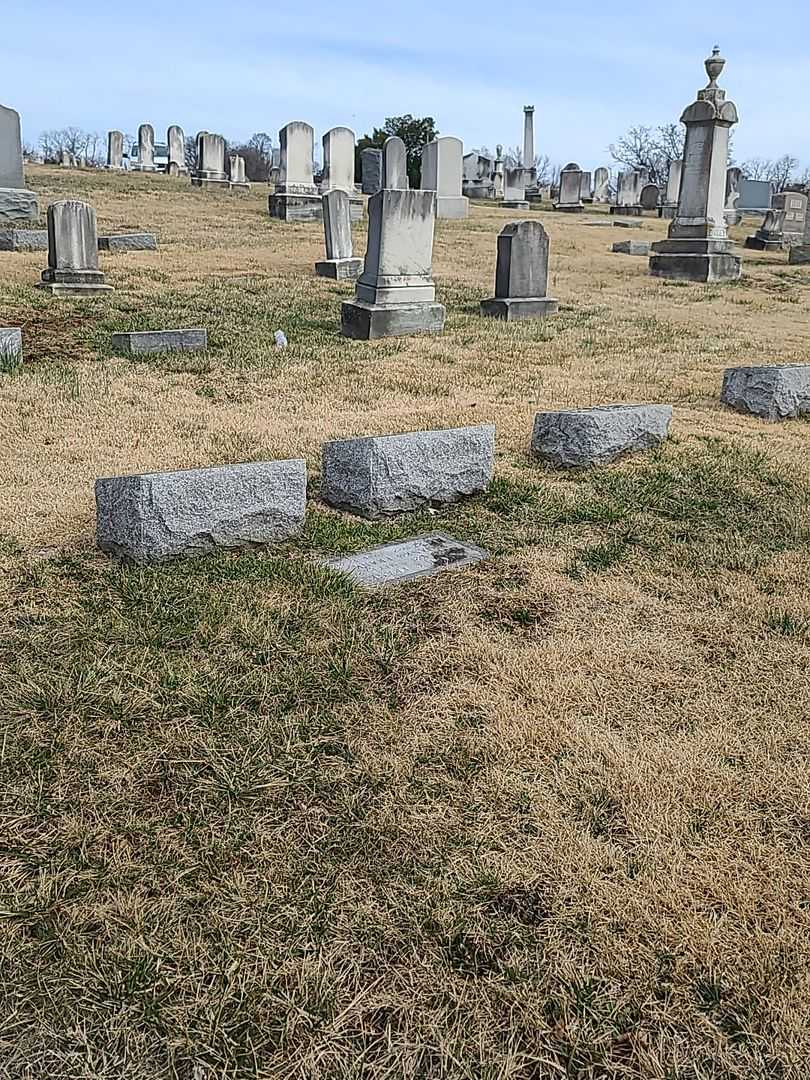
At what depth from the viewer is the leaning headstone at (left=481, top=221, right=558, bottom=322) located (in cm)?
1087

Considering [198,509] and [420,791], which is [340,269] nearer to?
[198,509]

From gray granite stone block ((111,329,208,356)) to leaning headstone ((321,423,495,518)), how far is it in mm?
4342

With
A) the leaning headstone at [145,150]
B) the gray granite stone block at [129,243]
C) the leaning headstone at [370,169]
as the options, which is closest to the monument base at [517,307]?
the gray granite stone block at [129,243]

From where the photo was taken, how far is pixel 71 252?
10984 millimetres

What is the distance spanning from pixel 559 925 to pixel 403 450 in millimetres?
2864

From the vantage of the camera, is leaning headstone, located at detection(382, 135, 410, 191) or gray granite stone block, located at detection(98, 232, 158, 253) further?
leaning headstone, located at detection(382, 135, 410, 191)

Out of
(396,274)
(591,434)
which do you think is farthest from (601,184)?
(591,434)

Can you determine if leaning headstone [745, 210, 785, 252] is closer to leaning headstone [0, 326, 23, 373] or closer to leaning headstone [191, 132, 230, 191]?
leaning headstone [191, 132, 230, 191]

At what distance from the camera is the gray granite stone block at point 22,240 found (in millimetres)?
14156

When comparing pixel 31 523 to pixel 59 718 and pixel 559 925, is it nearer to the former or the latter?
pixel 59 718

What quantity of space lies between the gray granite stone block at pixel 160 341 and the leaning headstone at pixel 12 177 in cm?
909

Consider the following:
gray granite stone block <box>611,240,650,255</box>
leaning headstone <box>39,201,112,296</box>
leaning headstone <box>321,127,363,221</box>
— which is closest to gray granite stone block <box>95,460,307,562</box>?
leaning headstone <box>39,201,112,296</box>

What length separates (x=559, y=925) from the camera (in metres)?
2.05

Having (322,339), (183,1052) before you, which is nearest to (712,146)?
(322,339)
